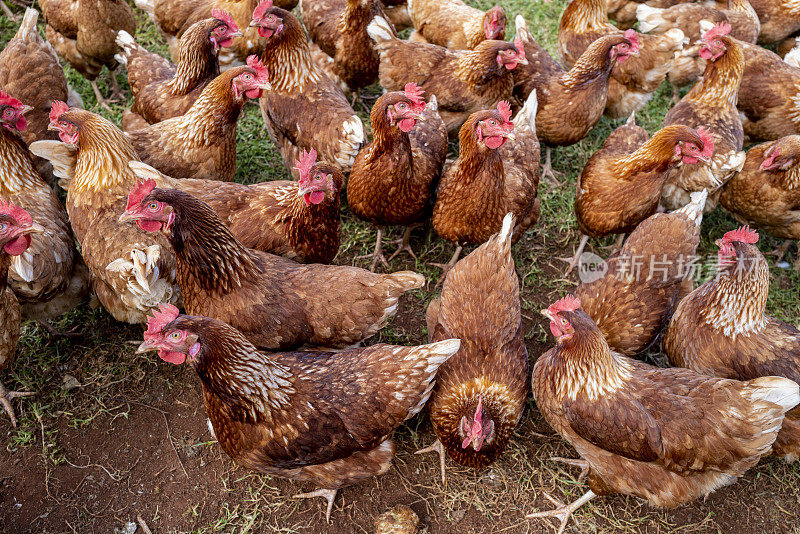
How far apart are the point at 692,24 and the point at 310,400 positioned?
5.15 metres

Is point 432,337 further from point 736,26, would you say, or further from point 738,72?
point 736,26

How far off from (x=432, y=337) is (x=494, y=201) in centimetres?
100

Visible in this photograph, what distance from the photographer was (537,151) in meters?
4.20

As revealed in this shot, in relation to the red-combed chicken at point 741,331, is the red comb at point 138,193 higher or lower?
higher

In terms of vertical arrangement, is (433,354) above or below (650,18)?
below

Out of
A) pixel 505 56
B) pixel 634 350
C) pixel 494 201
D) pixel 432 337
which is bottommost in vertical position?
pixel 634 350

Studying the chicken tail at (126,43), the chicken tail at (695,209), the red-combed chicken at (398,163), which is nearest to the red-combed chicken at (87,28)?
the chicken tail at (126,43)

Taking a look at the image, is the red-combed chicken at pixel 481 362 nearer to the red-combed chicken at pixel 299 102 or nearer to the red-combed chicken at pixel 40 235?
the red-combed chicken at pixel 299 102

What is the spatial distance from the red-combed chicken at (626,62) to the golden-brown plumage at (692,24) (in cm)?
40

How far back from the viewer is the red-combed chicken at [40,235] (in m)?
3.31

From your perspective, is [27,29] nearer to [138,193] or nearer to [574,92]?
[138,193]

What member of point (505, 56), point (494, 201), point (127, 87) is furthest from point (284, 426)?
point (127, 87)

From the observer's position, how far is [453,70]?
181 inches

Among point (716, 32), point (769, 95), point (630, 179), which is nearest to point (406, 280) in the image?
point (630, 179)
